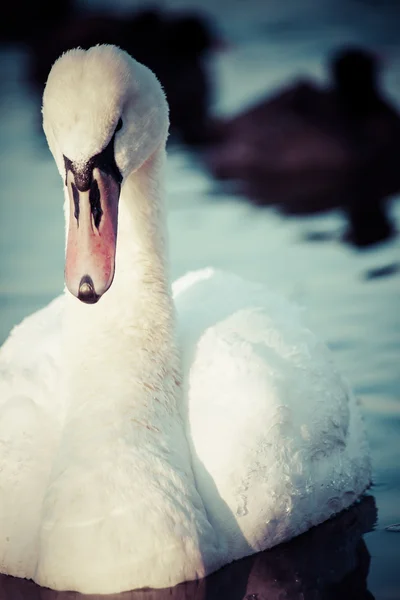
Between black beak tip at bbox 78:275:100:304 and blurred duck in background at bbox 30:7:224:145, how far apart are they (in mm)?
15211

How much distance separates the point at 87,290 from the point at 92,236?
0.86 feet

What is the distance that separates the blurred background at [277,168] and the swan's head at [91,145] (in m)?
1.94

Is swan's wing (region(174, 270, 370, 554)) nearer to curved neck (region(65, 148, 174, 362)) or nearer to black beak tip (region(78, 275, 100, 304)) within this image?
curved neck (region(65, 148, 174, 362))

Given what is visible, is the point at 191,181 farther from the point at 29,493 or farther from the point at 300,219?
the point at 29,493

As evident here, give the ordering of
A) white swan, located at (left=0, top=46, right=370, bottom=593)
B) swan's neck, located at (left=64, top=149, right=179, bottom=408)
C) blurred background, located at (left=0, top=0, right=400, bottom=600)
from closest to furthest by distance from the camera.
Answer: white swan, located at (left=0, top=46, right=370, bottom=593), swan's neck, located at (left=64, top=149, right=179, bottom=408), blurred background, located at (left=0, top=0, right=400, bottom=600)

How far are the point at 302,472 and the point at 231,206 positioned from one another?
22.4 feet

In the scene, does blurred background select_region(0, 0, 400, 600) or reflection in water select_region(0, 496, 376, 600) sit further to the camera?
blurred background select_region(0, 0, 400, 600)

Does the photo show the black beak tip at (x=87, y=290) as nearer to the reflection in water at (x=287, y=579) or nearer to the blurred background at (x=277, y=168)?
the reflection in water at (x=287, y=579)

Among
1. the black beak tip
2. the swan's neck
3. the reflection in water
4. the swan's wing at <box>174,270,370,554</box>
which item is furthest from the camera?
the swan's neck

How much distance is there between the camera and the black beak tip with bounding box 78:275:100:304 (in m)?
4.98

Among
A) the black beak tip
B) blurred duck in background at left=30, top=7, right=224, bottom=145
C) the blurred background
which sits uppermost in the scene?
blurred duck in background at left=30, top=7, right=224, bottom=145

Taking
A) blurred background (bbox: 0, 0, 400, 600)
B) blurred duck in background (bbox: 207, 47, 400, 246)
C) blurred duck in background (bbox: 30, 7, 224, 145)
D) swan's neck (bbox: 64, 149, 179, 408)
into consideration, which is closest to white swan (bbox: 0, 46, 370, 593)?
swan's neck (bbox: 64, 149, 179, 408)

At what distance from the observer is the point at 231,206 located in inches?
491

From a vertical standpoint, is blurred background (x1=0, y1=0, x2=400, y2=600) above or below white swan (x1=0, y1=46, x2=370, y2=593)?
above
